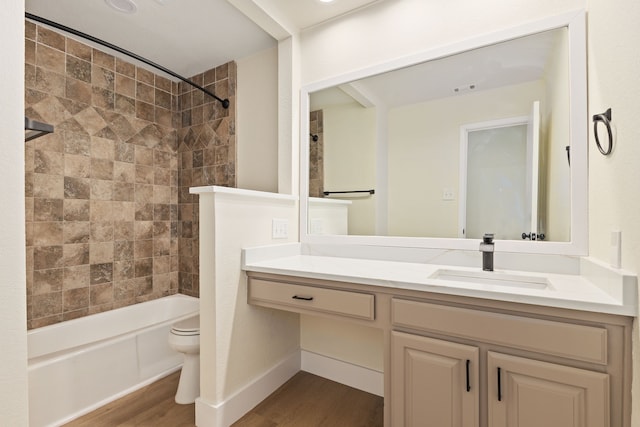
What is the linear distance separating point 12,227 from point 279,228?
1.28 meters

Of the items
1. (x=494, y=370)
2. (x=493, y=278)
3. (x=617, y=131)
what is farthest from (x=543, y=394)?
(x=617, y=131)

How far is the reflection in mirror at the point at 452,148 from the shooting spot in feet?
4.75

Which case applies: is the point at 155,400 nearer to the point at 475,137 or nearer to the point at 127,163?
the point at 127,163

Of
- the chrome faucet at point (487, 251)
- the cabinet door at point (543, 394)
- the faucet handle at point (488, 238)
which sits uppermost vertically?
the faucet handle at point (488, 238)

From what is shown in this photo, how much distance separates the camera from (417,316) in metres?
1.22

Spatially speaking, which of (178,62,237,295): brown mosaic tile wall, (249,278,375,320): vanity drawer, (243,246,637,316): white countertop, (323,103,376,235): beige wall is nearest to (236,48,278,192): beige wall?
(178,62,237,295): brown mosaic tile wall

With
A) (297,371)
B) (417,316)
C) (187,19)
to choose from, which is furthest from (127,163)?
(417,316)

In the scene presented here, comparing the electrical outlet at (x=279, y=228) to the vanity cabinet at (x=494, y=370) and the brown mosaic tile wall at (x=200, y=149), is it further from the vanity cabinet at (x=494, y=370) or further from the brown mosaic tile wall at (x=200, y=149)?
the vanity cabinet at (x=494, y=370)

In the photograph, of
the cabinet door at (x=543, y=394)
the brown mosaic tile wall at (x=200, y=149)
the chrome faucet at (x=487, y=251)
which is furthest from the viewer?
the brown mosaic tile wall at (x=200, y=149)

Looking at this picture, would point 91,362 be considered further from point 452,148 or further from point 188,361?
point 452,148

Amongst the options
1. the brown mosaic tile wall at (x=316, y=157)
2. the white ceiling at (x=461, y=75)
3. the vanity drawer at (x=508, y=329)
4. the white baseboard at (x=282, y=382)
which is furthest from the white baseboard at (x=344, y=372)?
the white ceiling at (x=461, y=75)

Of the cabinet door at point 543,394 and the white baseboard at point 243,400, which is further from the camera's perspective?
the white baseboard at point 243,400

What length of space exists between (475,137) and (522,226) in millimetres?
510

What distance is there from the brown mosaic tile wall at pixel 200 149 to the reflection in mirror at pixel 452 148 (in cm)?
86
